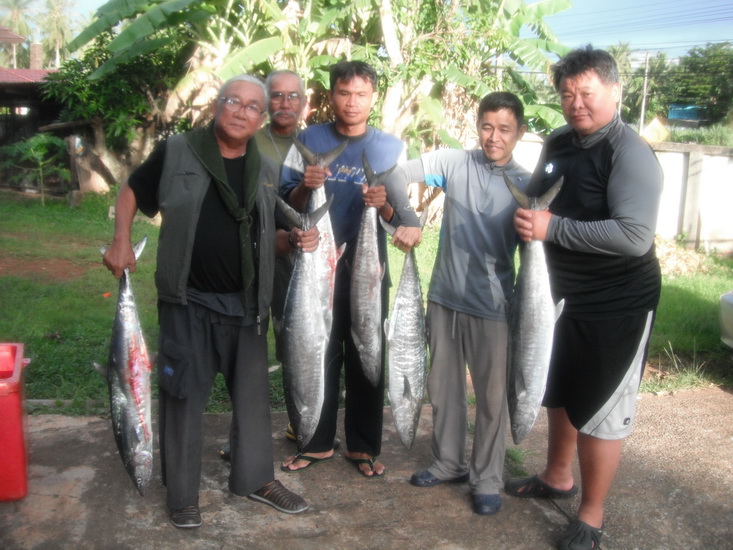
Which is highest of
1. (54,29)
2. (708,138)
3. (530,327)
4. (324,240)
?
(54,29)

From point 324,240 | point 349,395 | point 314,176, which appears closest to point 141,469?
point 349,395

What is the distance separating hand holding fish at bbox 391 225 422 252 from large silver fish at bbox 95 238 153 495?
3.45 ft

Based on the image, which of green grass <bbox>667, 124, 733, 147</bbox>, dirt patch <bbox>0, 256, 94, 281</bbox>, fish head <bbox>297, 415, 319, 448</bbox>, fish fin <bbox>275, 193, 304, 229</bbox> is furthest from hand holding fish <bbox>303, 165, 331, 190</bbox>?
green grass <bbox>667, 124, 733, 147</bbox>

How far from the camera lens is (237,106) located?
2.88 metres

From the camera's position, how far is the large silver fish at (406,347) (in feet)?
10.3

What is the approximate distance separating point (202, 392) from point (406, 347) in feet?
3.05

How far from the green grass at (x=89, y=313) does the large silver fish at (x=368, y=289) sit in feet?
5.72

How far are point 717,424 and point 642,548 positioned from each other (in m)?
1.87

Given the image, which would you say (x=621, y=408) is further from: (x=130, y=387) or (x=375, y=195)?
(x=130, y=387)

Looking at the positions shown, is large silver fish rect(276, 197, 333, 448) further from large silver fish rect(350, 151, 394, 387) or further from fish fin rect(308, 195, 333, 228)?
large silver fish rect(350, 151, 394, 387)

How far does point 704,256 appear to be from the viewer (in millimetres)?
9930

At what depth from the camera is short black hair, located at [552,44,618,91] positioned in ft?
8.79

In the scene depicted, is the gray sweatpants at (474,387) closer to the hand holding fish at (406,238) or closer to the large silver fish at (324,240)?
the hand holding fish at (406,238)

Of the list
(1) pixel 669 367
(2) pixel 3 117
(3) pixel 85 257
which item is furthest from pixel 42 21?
(1) pixel 669 367
